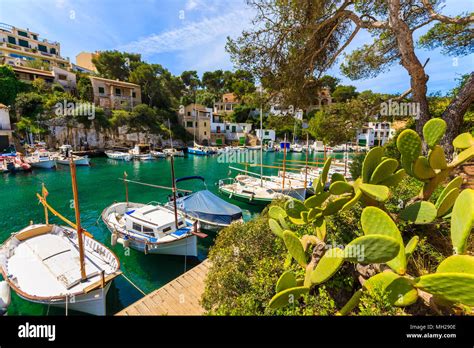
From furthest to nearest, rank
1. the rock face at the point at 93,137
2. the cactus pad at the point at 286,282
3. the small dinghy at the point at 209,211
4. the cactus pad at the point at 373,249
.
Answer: the rock face at the point at 93,137 < the small dinghy at the point at 209,211 < the cactus pad at the point at 286,282 < the cactus pad at the point at 373,249

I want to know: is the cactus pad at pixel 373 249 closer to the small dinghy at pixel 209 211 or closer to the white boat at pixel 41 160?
the small dinghy at pixel 209 211

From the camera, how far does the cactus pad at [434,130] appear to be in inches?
132

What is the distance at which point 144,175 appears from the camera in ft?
80.8

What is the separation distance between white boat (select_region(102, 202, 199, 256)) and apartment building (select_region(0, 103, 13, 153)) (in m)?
30.9

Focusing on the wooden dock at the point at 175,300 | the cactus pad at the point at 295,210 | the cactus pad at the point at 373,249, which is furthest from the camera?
the wooden dock at the point at 175,300

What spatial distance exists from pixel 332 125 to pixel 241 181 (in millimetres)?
10363

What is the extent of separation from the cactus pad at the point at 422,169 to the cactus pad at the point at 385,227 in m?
1.67

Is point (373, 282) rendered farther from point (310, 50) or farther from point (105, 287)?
point (310, 50)

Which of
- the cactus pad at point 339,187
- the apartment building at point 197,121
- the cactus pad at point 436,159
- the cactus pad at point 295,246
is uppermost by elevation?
the apartment building at point 197,121

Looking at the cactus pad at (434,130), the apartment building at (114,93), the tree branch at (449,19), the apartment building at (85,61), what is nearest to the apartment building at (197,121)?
the apartment building at (114,93)

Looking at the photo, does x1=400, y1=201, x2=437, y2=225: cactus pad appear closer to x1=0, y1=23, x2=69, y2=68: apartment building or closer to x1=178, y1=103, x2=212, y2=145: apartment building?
x1=178, y1=103, x2=212, y2=145: apartment building

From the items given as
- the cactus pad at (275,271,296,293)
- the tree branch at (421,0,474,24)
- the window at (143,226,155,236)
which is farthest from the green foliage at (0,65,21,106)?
the tree branch at (421,0,474,24)

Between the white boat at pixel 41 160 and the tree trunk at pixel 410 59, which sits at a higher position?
the tree trunk at pixel 410 59

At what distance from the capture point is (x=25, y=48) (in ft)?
151
